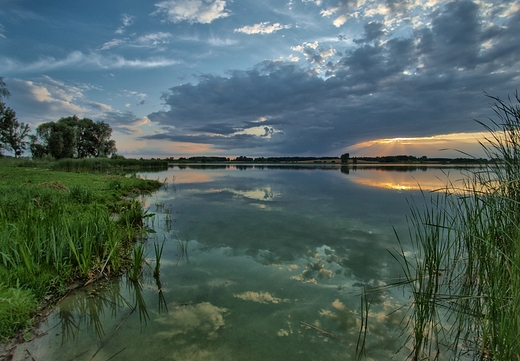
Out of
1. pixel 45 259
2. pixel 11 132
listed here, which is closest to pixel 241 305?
pixel 45 259

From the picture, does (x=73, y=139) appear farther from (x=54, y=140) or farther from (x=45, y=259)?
(x=45, y=259)

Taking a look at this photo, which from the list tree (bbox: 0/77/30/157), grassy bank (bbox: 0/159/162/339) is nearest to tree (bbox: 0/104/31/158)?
tree (bbox: 0/77/30/157)

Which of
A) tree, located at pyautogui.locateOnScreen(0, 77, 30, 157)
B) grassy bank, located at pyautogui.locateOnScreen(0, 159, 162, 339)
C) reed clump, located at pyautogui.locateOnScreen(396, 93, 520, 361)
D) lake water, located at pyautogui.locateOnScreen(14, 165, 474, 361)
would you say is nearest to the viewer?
reed clump, located at pyautogui.locateOnScreen(396, 93, 520, 361)

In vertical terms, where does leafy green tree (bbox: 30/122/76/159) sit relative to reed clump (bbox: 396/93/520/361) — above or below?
above

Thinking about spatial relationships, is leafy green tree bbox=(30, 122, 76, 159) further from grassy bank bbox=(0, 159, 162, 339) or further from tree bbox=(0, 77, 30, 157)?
grassy bank bbox=(0, 159, 162, 339)

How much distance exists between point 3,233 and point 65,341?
2511 mm

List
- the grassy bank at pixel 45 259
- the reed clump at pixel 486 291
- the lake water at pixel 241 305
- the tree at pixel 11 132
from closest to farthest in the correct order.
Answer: the reed clump at pixel 486 291, the lake water at pixel 241 305, the grassy bank at pixel 45 259, the tree at pixel 11 132

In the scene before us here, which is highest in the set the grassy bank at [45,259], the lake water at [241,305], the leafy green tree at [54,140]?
the leafy green tree at [54,140]

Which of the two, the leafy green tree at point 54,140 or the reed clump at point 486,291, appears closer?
the reed clump at point 486,291

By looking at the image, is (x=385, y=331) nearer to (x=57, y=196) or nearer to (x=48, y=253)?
(x=48, y=253)

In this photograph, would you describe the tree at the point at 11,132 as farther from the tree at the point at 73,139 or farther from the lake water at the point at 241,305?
the lake water at the point at 241,305

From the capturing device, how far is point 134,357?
9.41ft

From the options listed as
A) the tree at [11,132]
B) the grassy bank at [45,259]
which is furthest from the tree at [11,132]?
the grassy bank at [45,259]

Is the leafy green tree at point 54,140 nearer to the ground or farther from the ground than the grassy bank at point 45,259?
farther from the ground
